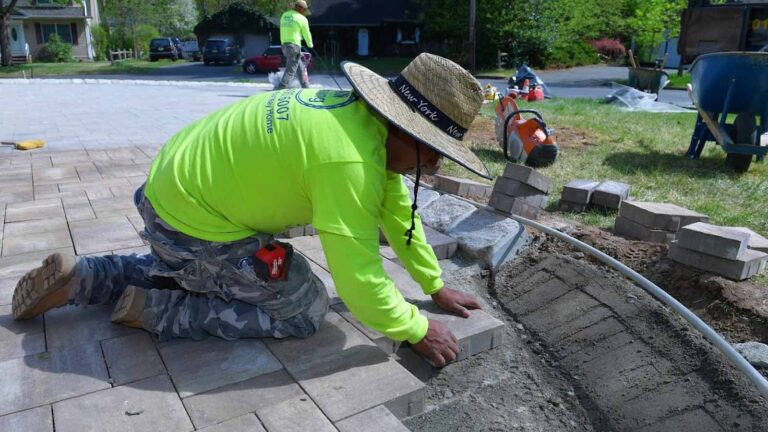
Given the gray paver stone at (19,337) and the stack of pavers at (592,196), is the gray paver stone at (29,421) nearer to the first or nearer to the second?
the gray paver stone at (19,337)

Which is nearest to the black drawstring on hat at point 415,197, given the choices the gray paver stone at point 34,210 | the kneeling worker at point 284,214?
the kneeling worker at point 284,214

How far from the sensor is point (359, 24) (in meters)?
39.2

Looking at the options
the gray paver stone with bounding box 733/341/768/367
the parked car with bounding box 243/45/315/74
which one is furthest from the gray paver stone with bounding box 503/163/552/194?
the parked car with bounding box 243/45/315/74

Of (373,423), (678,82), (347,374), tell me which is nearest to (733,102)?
(347,374)

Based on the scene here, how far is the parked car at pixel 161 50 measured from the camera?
39.9 meters

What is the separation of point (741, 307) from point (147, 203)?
8.66 ft

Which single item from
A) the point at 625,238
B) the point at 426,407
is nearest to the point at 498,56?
the point at 625,238

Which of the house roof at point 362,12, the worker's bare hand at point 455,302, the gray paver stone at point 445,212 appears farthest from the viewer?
the house roof at point 362,12

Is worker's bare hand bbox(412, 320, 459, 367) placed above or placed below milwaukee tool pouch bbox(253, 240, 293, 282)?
below

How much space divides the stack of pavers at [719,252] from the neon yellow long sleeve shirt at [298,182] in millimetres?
1604

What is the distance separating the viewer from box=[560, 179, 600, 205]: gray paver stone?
439 centimetres

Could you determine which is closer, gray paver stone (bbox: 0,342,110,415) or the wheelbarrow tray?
gray paver stone (bbox: 0,342,110,415)

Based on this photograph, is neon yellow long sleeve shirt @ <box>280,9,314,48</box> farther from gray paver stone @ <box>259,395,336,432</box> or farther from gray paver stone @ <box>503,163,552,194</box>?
gray paver stone @ <box>259,395,336,432</box>

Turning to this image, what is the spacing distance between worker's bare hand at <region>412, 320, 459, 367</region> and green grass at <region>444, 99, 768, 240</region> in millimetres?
2073
